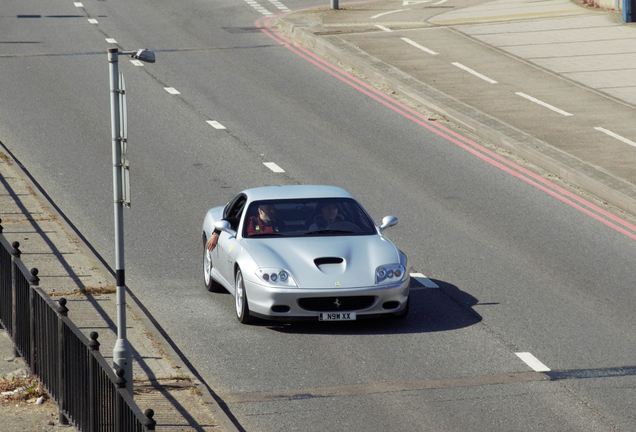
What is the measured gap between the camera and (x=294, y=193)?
40.5 ft

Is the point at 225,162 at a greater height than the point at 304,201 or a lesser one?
lesser

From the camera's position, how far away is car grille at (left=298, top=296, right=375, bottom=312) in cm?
1077

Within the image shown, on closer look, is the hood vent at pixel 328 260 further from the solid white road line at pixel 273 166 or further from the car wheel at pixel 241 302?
the solid white road line at pixel 273 166

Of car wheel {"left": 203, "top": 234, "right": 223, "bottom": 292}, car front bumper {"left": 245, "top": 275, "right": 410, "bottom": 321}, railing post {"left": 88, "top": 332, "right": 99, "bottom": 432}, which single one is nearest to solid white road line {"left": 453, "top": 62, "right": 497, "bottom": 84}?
car wheel {"left": 203, "top": 234, "right": 223, "bottom": 292}

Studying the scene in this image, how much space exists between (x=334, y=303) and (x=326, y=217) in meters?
1.57

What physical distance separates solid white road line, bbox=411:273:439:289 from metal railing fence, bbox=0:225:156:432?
5.43m

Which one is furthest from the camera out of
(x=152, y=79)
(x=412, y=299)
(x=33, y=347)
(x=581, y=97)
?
(x=152, y=79)

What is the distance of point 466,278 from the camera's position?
1282 centimetres

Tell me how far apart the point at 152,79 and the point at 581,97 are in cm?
1081

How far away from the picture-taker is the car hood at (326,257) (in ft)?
35.5

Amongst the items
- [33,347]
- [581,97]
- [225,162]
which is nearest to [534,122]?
[581,97]

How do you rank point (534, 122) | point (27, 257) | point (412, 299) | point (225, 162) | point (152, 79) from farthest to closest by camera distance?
point (152, 79)
point (534, 122)
point (225, 162)
point (27, 257)
point (412, 299)

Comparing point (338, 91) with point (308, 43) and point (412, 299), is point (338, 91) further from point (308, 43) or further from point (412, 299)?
point (412, 299)

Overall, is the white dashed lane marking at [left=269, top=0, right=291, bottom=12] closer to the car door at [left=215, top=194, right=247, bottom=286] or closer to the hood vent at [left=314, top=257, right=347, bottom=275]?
the car door at [left=215, top=194, right=247, bottom=286]
